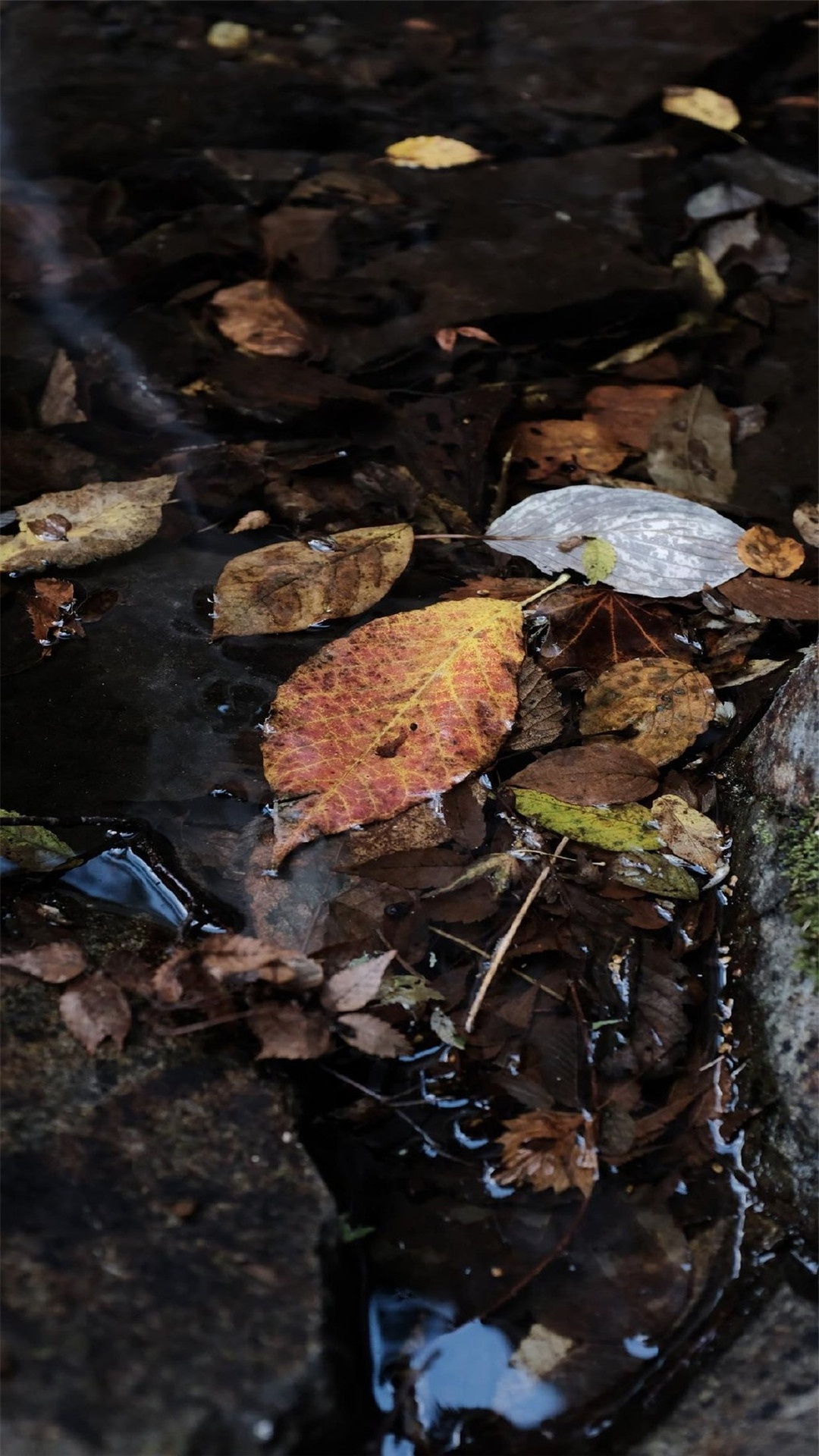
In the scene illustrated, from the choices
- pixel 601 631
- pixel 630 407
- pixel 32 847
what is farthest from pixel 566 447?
pixel 32 847

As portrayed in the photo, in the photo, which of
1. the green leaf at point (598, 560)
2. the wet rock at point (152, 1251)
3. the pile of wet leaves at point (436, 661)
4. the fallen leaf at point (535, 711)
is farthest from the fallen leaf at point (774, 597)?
the wet rock at point (152, 1251)

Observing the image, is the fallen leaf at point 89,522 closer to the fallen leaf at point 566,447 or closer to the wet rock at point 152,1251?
the fallen leaf at point 566,447

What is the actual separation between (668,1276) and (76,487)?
8.08ft

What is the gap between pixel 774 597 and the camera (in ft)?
9.27

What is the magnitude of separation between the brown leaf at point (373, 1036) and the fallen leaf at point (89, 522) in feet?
5.00

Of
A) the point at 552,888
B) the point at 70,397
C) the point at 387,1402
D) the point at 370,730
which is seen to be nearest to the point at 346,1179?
the point at 387,1402

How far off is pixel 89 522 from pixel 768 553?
1.79m

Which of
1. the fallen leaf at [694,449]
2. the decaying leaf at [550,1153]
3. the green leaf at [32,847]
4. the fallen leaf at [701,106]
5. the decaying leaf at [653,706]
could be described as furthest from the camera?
the fallen leaf at [701,106]

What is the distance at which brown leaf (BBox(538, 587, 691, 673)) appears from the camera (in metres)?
2.72

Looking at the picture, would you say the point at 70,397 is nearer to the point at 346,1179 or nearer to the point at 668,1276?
the point at 346,1179

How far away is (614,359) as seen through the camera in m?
3.78

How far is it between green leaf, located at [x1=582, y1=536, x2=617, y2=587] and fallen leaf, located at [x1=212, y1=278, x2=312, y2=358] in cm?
141

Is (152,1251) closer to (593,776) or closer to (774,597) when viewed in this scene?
(593,776)

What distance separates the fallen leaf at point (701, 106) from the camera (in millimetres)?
4875
